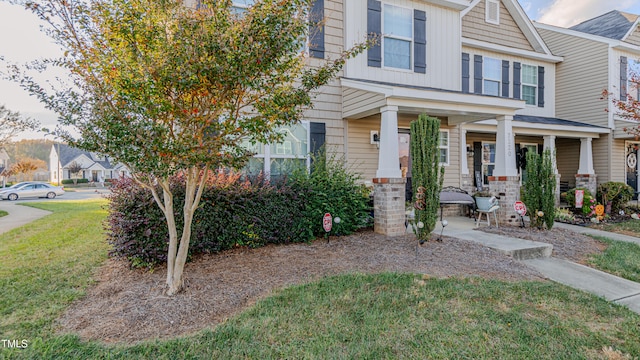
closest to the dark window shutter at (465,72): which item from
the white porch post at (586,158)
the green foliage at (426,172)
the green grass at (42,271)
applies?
the white porch post at (586,158)

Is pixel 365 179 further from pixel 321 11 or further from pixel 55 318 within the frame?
pixel 55 318

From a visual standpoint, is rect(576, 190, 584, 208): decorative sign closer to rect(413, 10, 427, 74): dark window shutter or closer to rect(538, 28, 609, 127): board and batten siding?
rect(538, 28, 609, 127): board and batten siding

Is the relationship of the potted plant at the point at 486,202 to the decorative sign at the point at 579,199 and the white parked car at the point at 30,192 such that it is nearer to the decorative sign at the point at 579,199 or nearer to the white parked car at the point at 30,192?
the decorative sign at the point at 579,199

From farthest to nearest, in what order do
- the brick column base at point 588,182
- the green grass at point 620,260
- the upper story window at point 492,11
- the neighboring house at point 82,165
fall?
the neighboring house at point 82,165 → the upper story window at point 492,11 → the brick column base at point 588,182 → the green grass at point 620,260

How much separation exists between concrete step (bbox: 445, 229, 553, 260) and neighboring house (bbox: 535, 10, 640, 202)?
25.5 feet

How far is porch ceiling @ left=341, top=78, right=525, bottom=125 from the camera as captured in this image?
6402mm

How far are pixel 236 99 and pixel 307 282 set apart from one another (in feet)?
7.34

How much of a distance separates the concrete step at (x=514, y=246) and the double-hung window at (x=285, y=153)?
3.66m

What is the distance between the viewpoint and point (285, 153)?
7.55 metres

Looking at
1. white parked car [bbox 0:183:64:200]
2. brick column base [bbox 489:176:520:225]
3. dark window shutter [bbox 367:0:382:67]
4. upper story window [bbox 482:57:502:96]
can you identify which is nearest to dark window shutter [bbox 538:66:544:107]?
upper story window [bbox 482:57:502:96]

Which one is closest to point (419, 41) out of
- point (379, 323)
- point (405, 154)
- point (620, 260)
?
point (405, 154)

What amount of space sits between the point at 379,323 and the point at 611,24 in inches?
660

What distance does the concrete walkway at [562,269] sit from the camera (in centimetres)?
399

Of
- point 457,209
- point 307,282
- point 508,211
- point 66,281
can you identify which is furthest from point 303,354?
point 457,209
